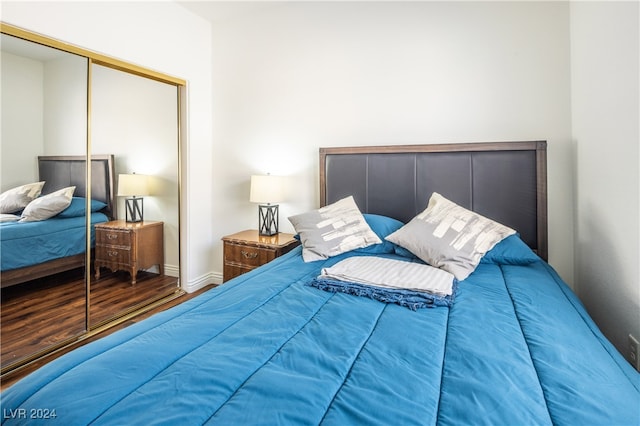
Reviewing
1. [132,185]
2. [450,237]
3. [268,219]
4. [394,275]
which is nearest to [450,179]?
[450,237]

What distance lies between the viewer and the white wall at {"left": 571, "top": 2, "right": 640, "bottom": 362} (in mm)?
1464

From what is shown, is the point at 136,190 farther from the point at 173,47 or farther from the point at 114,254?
the point at 173,47

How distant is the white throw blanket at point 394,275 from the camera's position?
1478 millimetres

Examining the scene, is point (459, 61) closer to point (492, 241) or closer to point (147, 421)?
point (492, 241)

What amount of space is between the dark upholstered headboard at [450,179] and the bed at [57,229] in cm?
168

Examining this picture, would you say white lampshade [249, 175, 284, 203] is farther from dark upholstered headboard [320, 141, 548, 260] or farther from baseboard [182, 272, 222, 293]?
baseboard [182, 272, 222, 293]

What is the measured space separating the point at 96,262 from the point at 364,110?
2372mm

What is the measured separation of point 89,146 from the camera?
92.0 inches

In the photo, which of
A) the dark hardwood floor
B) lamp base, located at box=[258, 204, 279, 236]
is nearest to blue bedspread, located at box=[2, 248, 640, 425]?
the dark hardwood floor

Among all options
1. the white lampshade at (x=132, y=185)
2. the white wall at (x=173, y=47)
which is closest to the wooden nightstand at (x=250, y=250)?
the white wall at (x=173, y=47)

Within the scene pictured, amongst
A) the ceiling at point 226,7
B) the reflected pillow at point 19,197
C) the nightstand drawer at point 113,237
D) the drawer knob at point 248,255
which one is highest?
the ceiling at point 226,7

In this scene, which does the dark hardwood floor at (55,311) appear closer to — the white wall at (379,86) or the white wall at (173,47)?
the white wall at (173,47)

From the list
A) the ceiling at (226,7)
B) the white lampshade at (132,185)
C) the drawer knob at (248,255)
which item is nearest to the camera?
the white lampshade at (132,185)

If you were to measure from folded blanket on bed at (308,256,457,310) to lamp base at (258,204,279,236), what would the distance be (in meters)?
1.35
